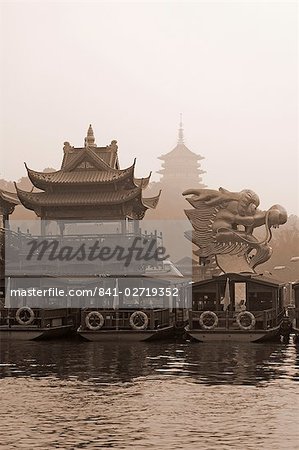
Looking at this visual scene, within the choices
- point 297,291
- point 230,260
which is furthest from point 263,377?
point 230,260

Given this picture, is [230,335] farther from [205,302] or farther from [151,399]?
[151,399]

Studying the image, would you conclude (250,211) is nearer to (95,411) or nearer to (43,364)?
(43,364)

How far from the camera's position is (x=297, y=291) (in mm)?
38156

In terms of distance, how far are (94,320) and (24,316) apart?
4295 mm

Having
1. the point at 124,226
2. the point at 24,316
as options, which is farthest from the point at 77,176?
the point at 24,316

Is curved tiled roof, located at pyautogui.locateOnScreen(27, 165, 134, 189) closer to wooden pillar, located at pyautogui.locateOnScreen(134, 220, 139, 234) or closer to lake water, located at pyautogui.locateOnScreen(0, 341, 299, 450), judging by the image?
wooden pillar, located at pyautogui.locateOnScreen(134, 220, 139, 234)

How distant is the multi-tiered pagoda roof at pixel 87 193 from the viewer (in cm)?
5066

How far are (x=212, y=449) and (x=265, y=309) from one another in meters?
24.6

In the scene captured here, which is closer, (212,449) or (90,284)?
(212,449)

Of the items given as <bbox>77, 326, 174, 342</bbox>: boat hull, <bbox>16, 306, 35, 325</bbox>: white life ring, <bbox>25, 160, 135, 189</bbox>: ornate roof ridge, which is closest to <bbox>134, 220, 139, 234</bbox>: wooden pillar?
<bbox>25, 160, 135, 189</bbox>: ornate roof ridge

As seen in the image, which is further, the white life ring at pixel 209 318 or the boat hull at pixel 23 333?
the boat hull at pixel 23 333

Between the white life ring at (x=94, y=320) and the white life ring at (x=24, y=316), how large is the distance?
3413mm

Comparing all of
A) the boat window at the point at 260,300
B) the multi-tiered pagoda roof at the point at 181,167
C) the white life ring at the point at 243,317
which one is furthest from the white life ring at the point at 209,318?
the multi-tiered pagoda roof at the point at 181,167

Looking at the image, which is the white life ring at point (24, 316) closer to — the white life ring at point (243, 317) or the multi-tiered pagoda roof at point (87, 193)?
the white life ring at point (243, 317)
